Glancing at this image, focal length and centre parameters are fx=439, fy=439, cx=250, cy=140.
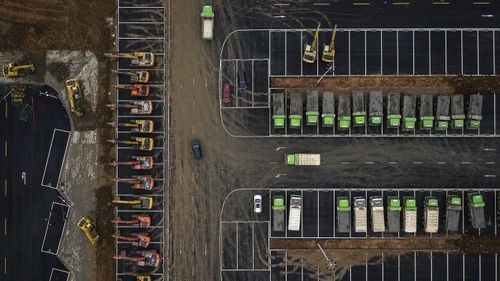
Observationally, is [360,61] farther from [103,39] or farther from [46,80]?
[46,80]

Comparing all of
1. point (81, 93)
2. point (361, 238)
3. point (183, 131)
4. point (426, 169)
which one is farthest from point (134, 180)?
point (426, 169)

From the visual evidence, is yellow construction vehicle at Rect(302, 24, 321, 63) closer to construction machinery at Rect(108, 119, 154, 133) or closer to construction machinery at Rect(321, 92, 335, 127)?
construction machinery at Rect(321, 92, 335, 127)

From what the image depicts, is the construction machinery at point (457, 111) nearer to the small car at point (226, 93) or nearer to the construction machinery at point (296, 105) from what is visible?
the construction machinery at point (296, 105)

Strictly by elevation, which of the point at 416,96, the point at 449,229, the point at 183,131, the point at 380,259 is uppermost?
the point at 416,96

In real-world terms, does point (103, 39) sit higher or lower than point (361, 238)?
higher

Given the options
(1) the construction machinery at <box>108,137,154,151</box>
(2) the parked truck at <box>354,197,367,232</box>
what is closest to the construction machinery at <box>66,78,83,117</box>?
(1) the construction machinery at <box>108,137,154,151</box>

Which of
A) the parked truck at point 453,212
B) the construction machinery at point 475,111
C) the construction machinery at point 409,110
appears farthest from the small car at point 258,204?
the construction machinery at point 475,111

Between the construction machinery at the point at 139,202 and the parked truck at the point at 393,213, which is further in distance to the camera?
the construction machinery at the point at 139,202

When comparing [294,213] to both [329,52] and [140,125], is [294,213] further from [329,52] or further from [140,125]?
[140,125]
